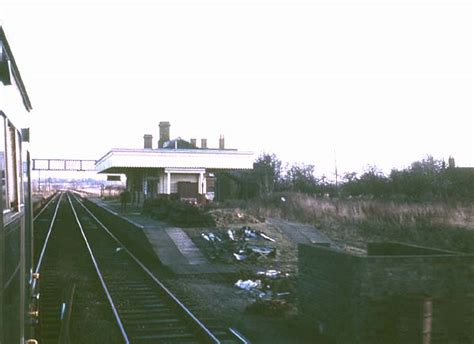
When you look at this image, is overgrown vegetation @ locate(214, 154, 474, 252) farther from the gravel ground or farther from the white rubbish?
the white rubbish

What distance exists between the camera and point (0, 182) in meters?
3.27

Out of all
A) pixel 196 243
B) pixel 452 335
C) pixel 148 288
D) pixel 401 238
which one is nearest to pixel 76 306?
pixel 148 288

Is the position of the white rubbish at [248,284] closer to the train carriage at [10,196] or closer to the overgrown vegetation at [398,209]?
the overgrown vegetation at [398,209]

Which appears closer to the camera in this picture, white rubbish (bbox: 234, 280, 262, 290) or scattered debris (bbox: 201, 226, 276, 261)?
white rubbish (bbox: 234, 280, 262, 290)

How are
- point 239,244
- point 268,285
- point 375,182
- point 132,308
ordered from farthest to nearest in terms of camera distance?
point 375,182, point 239,244, point 268,285, point 132,308

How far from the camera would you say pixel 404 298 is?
25.2 ft

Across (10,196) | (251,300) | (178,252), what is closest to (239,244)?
(178,252)

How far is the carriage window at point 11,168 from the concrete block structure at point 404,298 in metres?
4.76

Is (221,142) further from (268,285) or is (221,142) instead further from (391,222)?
(268,285)

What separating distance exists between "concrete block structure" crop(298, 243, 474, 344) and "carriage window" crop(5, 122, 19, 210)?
476cm

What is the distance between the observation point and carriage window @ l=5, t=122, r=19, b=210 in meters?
4.07

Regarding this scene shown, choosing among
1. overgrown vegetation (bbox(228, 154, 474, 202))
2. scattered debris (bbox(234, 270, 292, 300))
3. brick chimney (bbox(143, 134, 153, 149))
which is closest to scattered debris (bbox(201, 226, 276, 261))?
scattered debris (bbox(234, 270, 292, 300))

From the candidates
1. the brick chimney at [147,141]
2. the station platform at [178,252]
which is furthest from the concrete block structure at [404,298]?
the brick chimney at [147,141]

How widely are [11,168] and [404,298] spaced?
5.35m
